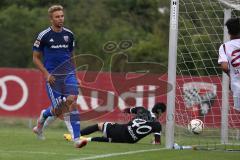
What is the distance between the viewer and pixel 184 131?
13336mm

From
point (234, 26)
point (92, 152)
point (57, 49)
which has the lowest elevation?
point (92, 152)

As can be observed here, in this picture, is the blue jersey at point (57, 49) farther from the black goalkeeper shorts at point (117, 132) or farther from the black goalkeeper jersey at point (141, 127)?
the black goalkeeper jersey at point (141, 127)

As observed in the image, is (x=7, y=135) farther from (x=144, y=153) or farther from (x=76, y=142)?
(x=144, y=153)

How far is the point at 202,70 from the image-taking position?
1458 cm

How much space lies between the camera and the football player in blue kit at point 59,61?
11.5m

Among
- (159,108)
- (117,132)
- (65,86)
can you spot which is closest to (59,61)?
(65,86)

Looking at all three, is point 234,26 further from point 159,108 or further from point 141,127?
point 159,108

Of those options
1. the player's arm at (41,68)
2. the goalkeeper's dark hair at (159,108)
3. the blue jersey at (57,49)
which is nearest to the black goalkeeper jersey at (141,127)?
the goalkeeper's dark hair at (159,108)

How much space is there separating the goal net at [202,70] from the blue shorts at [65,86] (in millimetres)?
1862

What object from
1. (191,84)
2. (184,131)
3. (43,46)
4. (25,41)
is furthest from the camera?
(25,41)

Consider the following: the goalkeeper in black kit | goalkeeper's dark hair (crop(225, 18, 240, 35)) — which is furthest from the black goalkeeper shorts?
goalkeeper's dark hair (crop(225, 18, 240, 35))

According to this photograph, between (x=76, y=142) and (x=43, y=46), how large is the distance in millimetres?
1612

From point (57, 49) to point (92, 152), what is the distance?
6.42ft

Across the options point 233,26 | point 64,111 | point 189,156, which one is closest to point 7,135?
point 64,111
